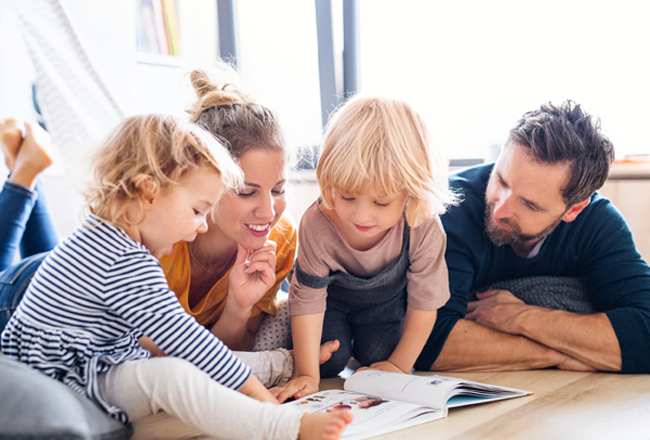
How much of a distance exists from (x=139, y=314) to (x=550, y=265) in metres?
1.14

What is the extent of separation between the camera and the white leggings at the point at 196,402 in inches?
32.2

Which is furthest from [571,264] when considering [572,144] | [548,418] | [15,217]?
[15,217]

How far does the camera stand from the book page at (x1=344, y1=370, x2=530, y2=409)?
3.36ft

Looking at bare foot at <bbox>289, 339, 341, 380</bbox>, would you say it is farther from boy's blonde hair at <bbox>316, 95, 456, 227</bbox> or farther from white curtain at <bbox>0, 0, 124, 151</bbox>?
white curtain at <bbox>0, 0, 124, 151</bbox>

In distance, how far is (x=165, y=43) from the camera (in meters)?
3.12

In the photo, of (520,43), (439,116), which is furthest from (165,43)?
(520,43)

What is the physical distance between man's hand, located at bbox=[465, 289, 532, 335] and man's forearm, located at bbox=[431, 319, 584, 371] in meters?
0.04

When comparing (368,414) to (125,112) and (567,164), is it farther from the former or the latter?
(125,112)

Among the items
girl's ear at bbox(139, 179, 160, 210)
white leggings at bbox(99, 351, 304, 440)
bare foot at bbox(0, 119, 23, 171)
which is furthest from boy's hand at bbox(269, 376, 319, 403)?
bare foot at bbox(0, 119, 23, 171)

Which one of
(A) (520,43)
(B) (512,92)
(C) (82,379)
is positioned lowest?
(C) (82,379)

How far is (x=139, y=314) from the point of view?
2.83ft

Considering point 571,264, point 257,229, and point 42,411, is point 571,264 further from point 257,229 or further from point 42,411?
point 42,411

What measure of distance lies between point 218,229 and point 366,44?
1841 millimetres

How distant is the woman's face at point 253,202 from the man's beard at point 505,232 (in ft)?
1.96
